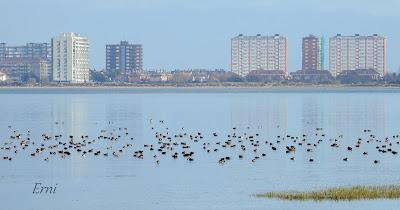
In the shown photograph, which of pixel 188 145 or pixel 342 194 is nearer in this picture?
pixel 342 194

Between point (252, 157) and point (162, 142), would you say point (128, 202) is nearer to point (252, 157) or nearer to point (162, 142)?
point (252, 157)

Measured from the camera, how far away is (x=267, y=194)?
102 ft

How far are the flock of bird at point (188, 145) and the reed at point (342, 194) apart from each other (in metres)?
8.71

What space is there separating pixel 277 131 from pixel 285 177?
23.5 meters

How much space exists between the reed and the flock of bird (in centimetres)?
871

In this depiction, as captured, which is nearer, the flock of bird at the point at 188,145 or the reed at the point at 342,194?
the reed at the point at 342,194

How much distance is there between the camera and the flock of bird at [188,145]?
4281 cm

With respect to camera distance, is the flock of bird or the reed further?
the flock of bird

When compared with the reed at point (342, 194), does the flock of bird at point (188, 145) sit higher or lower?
higher

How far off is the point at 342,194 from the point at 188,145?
17.7m

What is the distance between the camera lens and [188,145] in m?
47.2

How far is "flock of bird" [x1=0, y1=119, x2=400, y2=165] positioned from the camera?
4281cm

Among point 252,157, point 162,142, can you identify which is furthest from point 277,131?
point 252,157

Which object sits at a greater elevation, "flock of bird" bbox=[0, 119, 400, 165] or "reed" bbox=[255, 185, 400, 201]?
"flock of bird" bbox=[0, 119, 400, 165]
